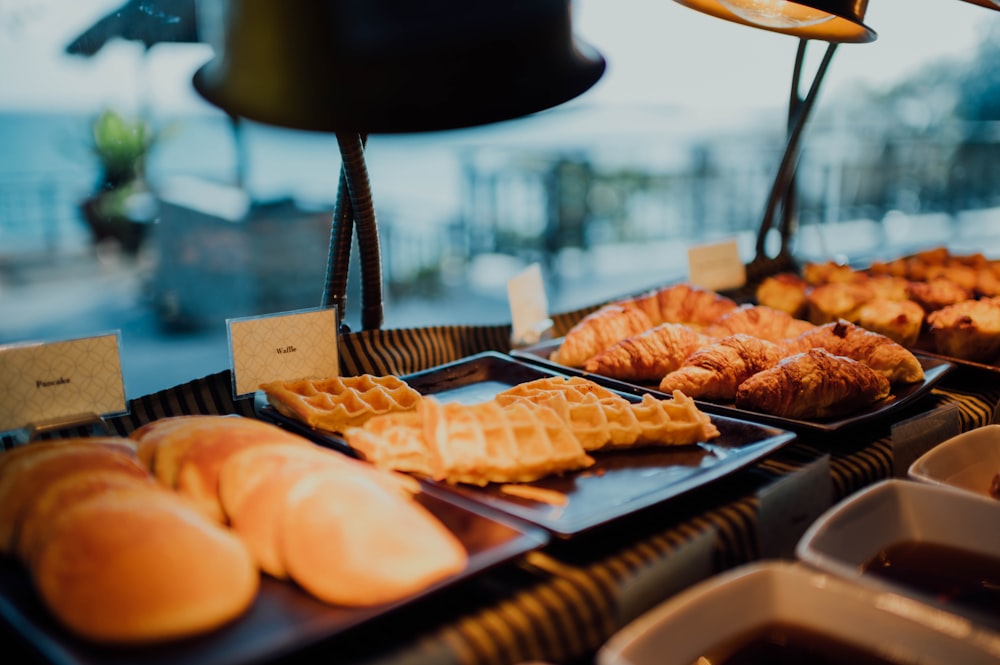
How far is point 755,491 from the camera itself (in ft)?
4.39

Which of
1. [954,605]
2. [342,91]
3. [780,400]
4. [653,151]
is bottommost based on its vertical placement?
[954,605]

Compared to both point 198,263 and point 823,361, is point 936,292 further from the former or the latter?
point 198,263

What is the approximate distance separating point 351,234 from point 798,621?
1.31 m

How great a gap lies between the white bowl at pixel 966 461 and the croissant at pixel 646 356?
1.95 ft

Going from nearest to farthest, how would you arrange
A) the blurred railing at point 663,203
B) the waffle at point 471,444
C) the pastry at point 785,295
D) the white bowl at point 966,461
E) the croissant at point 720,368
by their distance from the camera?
the waffle at point 471,444, the white bowl at point 966,461, the croissant at point 720,368, the pastry at point 785,295, the blurred railing at point 663,203

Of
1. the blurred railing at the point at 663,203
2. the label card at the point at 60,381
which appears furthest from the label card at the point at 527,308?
the blurred railing at the point at 663,203

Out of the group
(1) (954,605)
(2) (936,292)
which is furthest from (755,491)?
(2) (936,292)

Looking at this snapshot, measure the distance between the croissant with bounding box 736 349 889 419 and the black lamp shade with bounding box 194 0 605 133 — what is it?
3.24 feet

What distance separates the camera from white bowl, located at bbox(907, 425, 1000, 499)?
1414 millimetres

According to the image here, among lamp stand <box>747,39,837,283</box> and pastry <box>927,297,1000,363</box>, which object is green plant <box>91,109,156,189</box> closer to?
lamp stand <box>747,39,837,283</box>

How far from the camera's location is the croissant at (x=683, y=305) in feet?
7.69

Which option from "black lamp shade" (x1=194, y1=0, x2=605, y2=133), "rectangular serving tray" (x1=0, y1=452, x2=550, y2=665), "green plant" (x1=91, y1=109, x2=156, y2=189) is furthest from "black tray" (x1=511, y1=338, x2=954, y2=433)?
"green plant" (x1=91, y1=109, x2=156, y2=189)

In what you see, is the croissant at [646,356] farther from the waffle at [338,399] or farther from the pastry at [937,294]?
the pastry at [937,294]

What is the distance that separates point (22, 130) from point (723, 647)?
391 inches
